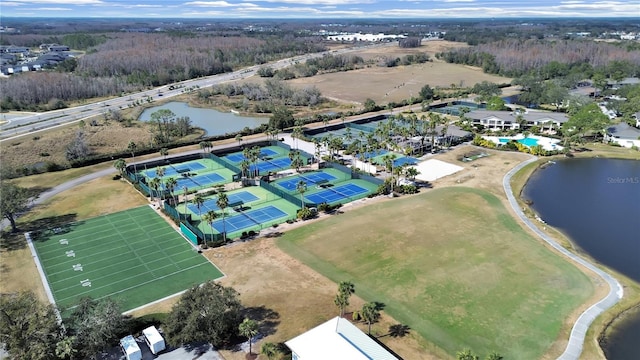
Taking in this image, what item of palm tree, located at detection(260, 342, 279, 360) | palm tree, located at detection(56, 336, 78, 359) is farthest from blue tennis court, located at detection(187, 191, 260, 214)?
palm tree, located at detection(260, 342, 279, 360)

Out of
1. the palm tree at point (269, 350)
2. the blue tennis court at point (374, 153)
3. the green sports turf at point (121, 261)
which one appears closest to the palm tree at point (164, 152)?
the green sports turf at point (121, 261)

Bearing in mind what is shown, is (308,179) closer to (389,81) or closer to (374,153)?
(374,153)

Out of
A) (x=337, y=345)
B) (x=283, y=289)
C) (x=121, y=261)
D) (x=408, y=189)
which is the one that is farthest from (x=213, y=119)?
(x=337, y=345)

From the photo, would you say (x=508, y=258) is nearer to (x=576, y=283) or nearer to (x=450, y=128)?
(x=576, y=283)

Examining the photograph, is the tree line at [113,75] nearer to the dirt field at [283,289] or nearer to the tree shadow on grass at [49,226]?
the tree shadow on grass at [49,226]

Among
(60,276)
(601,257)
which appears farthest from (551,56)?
(60,276)

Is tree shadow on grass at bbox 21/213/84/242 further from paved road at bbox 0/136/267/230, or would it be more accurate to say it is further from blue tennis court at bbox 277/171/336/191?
blue tennis court at bbox 277/171/336/191
